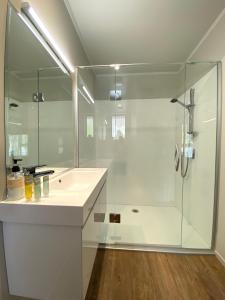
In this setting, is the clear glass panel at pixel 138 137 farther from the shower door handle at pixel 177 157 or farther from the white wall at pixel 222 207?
the white wall at pixel 222 207

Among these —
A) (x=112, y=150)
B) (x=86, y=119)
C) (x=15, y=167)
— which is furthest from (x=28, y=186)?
(x=112, y=150)

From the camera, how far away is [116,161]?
10.7 feet

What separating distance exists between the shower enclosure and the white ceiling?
0.24 metres

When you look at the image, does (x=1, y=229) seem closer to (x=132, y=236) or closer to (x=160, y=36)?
(x=132, y=236)

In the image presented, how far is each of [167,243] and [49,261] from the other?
154 centimetres

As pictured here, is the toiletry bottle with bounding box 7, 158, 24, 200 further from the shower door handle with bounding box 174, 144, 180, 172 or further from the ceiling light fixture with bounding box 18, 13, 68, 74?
the shower door handle with bounding box 174, 144, 180, 172

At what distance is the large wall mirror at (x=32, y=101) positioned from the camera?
3.30 feet

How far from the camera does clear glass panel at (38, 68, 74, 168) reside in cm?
142

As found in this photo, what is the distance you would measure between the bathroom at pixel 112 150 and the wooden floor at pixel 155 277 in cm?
1

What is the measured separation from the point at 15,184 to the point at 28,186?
7 cm

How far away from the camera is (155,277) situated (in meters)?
1.54

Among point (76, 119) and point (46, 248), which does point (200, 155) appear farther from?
point (46, 248)

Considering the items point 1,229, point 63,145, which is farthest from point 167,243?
point 1,229

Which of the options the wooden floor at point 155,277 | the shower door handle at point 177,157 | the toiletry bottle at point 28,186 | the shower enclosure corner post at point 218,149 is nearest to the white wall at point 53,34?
the toiletry bottle at point 28,186
